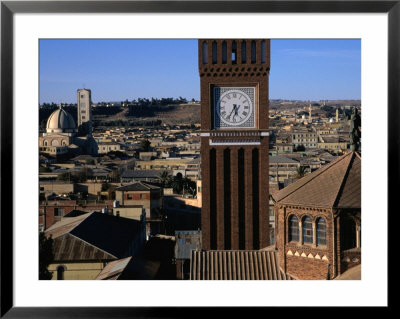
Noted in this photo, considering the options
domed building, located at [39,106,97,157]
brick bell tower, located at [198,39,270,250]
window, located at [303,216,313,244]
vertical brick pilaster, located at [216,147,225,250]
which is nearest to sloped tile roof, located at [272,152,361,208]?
window, located at [303,216,313,244]

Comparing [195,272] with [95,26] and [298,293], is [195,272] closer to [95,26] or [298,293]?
[298,293]

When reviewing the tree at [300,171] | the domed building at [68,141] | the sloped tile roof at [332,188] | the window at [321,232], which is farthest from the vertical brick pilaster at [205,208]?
the domed building at [68,141]

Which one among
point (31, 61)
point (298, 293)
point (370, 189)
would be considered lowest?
point (298, 293)

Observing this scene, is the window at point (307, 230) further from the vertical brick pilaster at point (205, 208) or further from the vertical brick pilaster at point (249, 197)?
the vertical brick pilaster at point (205, 208)

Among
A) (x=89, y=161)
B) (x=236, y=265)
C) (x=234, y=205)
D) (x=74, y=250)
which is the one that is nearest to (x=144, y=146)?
(x=89, y=161)

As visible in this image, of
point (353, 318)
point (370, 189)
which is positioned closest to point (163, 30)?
point (370, 189)

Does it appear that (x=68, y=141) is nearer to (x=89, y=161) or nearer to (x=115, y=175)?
(x=89, y=161)

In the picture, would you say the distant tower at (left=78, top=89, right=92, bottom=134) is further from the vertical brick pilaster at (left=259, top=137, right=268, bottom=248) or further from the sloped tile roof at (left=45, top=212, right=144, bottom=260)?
the vertical brick pilaster at (left=259, top=137, right=268, bottom=248)
